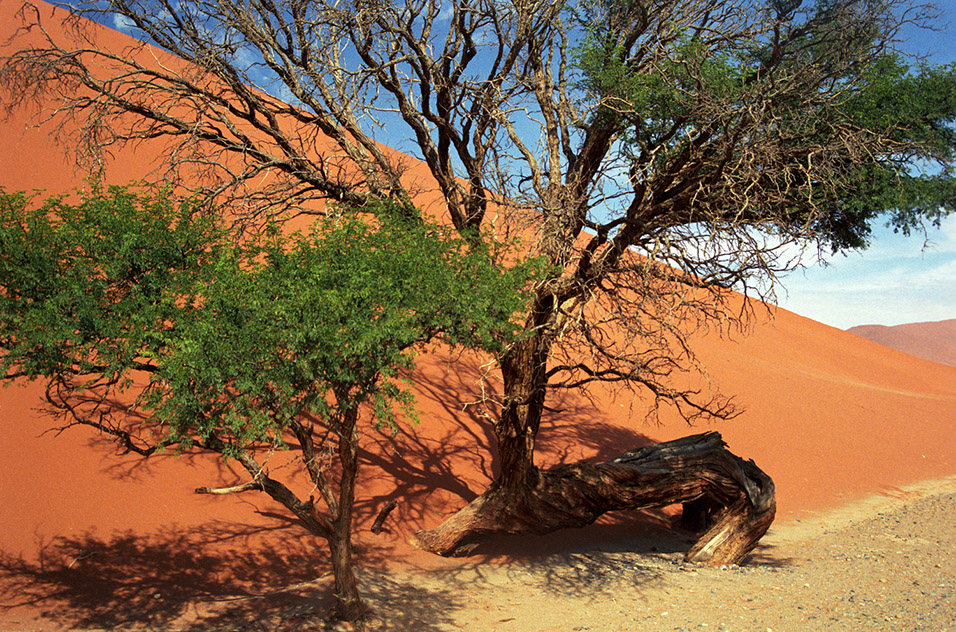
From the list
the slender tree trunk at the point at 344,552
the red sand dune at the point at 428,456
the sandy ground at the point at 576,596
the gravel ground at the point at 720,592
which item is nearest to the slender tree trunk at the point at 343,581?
the slender tree trunk at the point at 344,552

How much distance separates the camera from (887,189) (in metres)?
8.00

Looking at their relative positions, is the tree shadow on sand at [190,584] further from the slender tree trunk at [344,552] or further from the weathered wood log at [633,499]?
the weathered wood log at [633,499]

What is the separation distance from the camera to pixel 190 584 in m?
8.44

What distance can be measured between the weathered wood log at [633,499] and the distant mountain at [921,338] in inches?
5529

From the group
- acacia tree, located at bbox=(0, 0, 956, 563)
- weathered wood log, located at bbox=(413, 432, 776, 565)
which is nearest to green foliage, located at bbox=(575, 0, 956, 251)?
acacia tree, located at bbox=(0, 0, 956, 563)

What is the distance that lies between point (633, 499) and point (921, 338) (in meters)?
161

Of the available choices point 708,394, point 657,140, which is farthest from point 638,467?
point 708,394

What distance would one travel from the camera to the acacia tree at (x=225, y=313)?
17.4 feet

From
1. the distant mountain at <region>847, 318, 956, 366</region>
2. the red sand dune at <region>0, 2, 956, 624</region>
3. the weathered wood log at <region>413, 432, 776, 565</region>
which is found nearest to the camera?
the red sand dune at <region>0, 2, 956, 624</region>

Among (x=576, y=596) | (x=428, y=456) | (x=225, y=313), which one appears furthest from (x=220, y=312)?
(x=428, y=456)

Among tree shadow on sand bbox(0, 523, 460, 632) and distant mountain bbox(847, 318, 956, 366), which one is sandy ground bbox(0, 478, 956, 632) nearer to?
tree shadow on sand bbox(0, 523, 460, 632)

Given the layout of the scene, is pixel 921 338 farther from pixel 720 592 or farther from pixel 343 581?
pixel 343 581

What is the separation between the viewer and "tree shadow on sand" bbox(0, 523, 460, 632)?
24.3ft

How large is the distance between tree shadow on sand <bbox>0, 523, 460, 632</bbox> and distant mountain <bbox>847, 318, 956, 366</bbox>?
474 feet
